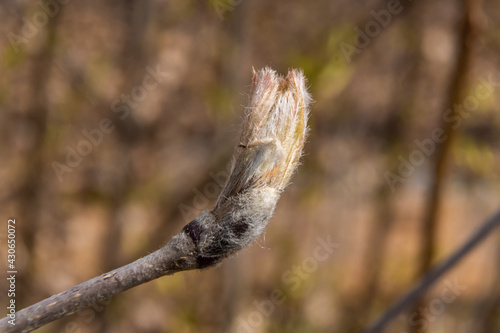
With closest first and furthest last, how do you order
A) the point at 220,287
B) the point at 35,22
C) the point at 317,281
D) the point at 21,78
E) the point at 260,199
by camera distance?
the point at 260,199
the point at 35,22
the point at 21,78
the point at 220,287
the point at 317,281

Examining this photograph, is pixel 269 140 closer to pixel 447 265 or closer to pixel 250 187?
pixel 250 187

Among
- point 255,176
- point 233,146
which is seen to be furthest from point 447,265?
point 233,146

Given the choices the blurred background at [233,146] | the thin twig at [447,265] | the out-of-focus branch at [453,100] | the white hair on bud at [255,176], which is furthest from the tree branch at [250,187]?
the out-of-focus branch at [453,100]

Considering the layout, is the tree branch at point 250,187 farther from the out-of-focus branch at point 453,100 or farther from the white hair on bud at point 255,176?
the out-of-focus branch at point 453,100

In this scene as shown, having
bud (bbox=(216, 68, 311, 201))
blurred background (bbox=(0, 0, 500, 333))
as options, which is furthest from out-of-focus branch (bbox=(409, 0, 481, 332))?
bud (bbox=(216, 68, 311, 201))

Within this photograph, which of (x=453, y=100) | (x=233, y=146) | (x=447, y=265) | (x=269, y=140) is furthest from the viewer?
(x=233, y=146)

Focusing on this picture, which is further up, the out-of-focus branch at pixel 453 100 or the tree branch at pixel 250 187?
the out-of-focus branch at pixel 453 100

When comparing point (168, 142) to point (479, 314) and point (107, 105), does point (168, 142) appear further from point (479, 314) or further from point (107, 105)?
point (479, 314)

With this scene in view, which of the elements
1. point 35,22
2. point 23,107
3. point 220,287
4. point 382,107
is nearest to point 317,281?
point 220,287
